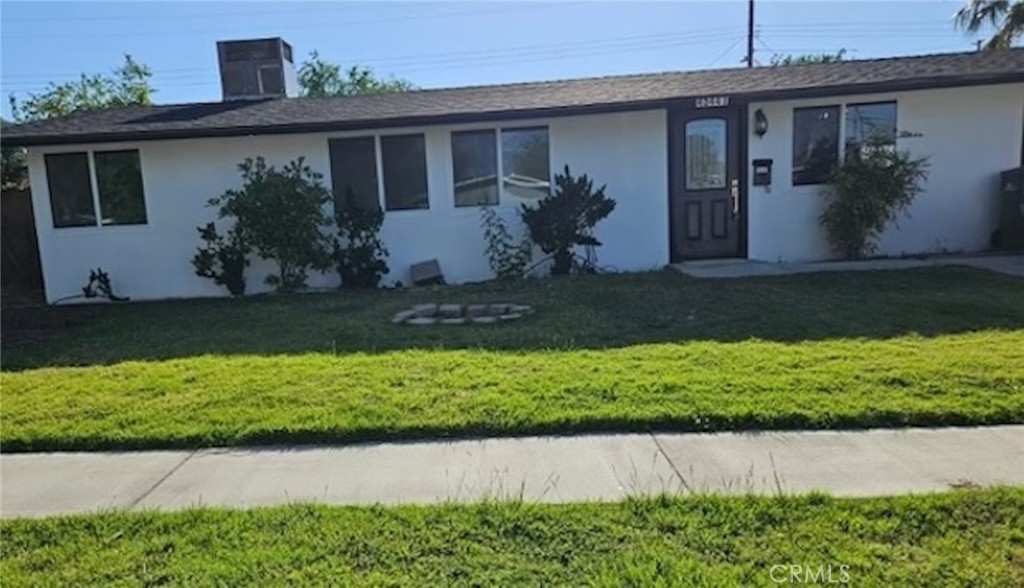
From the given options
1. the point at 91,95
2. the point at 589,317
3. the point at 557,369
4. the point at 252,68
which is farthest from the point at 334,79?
the point at 557,369

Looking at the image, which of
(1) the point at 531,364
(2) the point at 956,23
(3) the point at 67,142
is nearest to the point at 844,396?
(1) the point at 531,364

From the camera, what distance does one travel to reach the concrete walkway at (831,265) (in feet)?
30.4

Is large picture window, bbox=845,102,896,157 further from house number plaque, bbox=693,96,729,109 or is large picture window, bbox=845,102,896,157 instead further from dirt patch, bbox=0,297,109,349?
dirt patch, bbox=0,297,109,349

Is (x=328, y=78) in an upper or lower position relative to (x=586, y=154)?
upper

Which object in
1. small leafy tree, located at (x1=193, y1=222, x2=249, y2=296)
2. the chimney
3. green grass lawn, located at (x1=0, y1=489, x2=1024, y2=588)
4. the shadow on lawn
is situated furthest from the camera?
the chimney

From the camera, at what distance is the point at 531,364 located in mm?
5434

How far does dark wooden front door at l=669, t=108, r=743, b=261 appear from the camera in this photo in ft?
34.8

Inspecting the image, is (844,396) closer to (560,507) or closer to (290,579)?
(560,507)

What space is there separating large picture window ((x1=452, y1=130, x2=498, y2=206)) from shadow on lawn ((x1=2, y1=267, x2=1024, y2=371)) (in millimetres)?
1733

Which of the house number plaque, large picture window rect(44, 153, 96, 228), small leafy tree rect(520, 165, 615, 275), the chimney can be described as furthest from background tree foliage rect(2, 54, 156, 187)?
the house number plaque

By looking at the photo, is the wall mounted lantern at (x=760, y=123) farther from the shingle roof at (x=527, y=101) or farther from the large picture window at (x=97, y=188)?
the large picture window at (x=97, y=188)

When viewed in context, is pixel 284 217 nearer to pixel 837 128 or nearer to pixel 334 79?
pixel 837 128

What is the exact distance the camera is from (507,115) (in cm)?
993

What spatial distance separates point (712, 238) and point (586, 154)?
7.79ft
